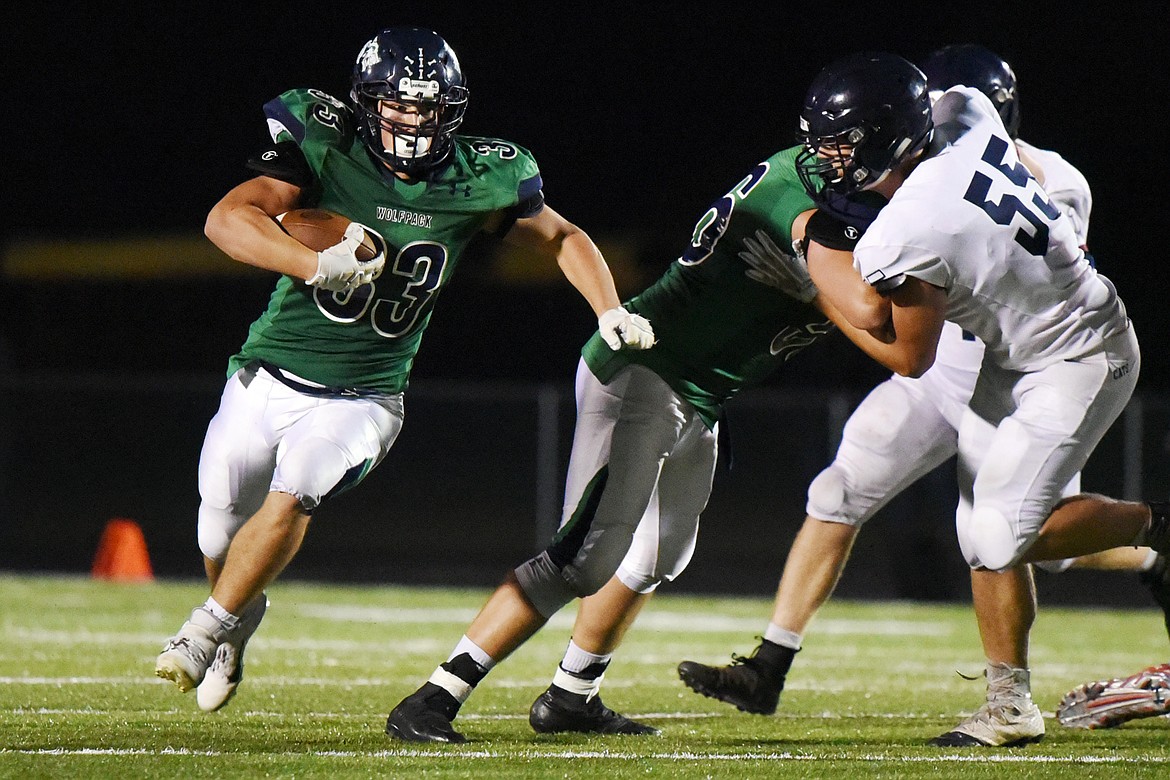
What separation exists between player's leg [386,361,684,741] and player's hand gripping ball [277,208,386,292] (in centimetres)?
65

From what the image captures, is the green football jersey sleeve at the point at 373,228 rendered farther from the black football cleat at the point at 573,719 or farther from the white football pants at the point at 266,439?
the black football cleat at the point at 573,719

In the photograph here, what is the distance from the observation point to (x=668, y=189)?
17.7 metres

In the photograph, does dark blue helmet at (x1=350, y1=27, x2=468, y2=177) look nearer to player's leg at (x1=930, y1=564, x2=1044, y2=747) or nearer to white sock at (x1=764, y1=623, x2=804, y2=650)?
white sock at (x1=764, y1=623, x2=804, y2=650)

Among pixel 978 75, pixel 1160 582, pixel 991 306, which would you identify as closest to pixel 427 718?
pixel 991 306

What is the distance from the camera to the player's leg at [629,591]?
13.5ft

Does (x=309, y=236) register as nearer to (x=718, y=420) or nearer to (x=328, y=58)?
(x=718, y=420)

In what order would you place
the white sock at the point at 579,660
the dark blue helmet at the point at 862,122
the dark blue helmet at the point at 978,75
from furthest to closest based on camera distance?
the dark blue helmet at the point at 978,75
the white sock at the point at 579,660
the dark blue helmet at the point at 862,122

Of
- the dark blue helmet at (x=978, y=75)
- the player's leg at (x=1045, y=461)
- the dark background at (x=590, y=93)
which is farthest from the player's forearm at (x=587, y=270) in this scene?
the dark background at (x=590, y=93)

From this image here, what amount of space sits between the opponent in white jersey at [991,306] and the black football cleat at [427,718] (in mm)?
1175

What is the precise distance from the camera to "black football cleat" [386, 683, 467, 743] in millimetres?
3742

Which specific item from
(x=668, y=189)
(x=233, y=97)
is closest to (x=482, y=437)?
(x=668, y=189)

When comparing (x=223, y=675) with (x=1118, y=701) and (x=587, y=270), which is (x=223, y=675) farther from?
(x=1118, y=701)

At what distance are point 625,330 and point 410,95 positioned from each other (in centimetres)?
78

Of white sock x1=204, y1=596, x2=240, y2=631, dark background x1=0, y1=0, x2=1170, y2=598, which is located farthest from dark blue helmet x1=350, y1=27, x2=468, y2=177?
dark background x1=0, y1=0, x2=1170, y2=598
